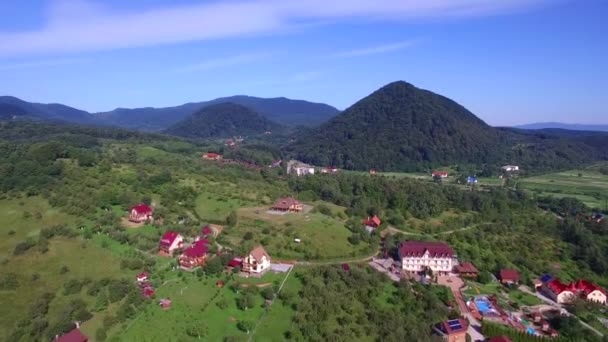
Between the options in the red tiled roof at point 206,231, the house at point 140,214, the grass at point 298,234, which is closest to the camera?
the grass at point 298,234

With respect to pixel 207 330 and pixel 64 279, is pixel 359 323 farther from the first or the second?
pixel 64 279

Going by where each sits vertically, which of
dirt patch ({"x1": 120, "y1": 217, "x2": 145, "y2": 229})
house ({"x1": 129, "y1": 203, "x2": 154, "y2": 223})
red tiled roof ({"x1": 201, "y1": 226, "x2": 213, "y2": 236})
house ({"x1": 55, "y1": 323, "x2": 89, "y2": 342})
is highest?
house ({"x1": 129, "y1": 203, "x2": 154, "y2": 223})

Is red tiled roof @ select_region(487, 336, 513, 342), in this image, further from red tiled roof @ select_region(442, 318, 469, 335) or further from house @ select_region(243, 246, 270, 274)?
house @ select_region(243, 246, 270, 274)

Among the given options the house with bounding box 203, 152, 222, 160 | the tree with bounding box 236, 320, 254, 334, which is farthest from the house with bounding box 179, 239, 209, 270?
the house with bounding box 203, 152, 222, 160

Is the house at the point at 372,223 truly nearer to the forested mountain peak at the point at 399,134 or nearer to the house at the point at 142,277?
the house at the point at 142,277

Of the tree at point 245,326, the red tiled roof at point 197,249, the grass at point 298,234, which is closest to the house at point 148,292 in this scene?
the red tiled roof at point 197,249

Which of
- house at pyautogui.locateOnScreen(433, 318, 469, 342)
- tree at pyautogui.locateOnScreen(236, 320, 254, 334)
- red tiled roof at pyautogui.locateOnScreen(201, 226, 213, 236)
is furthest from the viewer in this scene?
red tiled roof at pyautogui.locateOnScreen(201, 226, 213, 236)

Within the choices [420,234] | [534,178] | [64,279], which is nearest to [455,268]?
[420,234]
